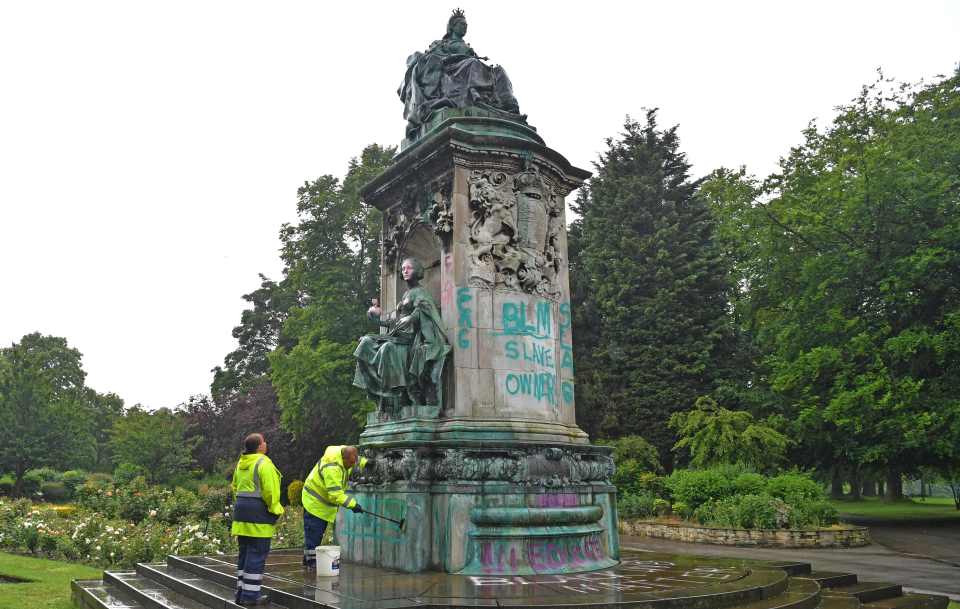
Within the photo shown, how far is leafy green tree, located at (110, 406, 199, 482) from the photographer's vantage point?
38.6 m

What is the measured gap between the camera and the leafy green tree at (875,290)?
22.6 meters

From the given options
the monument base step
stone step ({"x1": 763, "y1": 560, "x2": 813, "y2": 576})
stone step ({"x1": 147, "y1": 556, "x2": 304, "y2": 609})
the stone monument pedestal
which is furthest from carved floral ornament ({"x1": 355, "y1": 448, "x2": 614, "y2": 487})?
stone step ({"x1": 763, "y1": 560, "x2": 813, "y2": 576})

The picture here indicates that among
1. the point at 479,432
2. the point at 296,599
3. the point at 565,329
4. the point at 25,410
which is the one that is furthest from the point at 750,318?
the point at 25,410

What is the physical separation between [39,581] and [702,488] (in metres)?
16.5

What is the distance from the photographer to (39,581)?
40.5 feet

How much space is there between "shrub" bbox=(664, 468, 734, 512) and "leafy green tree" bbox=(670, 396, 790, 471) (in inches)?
79.1

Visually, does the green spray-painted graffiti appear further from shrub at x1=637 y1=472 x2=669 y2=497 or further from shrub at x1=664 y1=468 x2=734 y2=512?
shrub at x1=637 y1=472 x2=669 y2=497

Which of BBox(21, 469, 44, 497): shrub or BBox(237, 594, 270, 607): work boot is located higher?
BBox(237, 594, 270, 607): work boot

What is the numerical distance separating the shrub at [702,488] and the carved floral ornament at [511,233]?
499 inches

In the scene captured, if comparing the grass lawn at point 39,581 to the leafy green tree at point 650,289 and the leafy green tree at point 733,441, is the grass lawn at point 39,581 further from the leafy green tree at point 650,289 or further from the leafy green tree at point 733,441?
the leafy green tree at point 650,289

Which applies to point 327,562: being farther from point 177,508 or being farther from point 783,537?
point 177,508

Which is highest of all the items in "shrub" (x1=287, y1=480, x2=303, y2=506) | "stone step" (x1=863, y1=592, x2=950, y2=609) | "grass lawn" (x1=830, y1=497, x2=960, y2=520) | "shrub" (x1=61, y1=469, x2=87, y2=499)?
"stone step" (x1=863, y1=592, x2=950, y2=609)

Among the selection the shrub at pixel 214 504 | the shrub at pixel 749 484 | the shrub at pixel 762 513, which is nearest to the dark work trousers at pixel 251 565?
the shrub at pixel 214 504

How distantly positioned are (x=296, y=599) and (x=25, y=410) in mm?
43697
